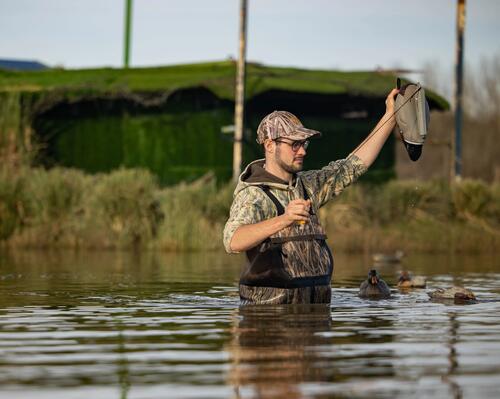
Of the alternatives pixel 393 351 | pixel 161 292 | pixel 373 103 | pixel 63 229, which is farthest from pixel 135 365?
pixel 373 103

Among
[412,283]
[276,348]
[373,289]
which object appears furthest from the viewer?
[412,283]

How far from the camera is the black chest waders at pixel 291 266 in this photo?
12.2 metres

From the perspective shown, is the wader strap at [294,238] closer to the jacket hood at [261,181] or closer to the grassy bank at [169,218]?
the jacket hood at [261,181]

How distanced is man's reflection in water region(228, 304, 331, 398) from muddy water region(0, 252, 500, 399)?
11 mm

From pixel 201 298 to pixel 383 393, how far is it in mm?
7495

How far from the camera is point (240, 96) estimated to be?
1347 inches

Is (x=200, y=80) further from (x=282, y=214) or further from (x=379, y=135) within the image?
(x=282, y=214)

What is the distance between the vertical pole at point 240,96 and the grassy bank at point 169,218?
166 inches

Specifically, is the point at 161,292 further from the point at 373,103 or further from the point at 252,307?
the point at 373,103

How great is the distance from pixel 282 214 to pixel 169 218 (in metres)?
16.7

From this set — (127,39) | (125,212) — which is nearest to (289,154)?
(125,212)

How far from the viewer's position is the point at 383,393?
7770 mm

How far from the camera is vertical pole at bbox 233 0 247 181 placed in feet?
111

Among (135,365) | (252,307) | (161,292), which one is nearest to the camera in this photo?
(135,365)
